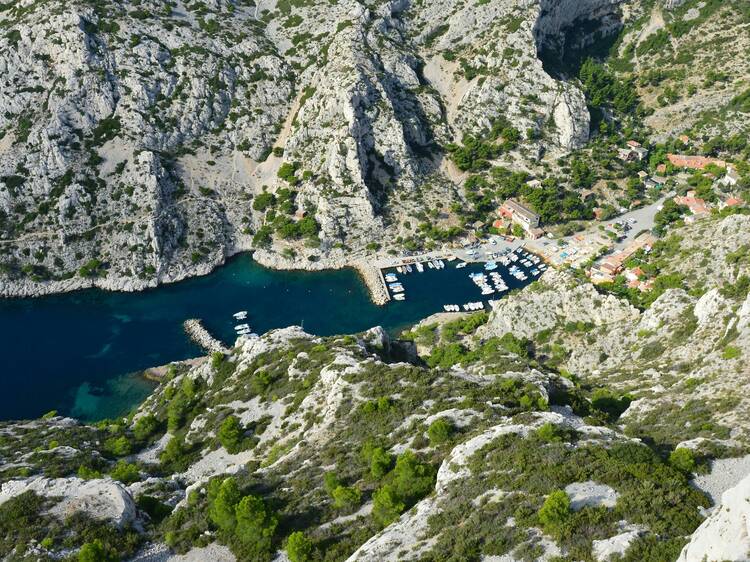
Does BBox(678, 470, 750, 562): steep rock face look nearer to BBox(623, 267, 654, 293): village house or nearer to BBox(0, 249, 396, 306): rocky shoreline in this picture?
BBox(623, 267, 654, 293): village house

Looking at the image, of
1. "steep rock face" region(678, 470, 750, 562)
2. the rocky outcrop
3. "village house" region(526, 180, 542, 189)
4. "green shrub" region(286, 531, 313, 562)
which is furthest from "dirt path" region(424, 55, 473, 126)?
"steep rock face" region(678, 470, 750, 562)

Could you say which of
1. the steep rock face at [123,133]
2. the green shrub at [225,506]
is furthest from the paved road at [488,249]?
the green shrub at [225,506]

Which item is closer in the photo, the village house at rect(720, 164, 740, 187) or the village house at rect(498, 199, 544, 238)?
the village house at rect(498, 199, 544, 238)

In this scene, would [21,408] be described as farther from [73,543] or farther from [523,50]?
[523,50]

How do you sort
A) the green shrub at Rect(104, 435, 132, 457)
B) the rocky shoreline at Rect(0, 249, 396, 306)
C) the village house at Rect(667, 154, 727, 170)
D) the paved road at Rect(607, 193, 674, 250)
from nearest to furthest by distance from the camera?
the green shrub at Rect(104, 435, 132, 457), the rocky shoreline at Rect(0, 249, 396, 306), the paved road at Rect(607, 193, 674, 250), the village house at Rect(667, 154, 727, 170)

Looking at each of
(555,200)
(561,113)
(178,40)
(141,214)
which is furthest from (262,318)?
(561,113)

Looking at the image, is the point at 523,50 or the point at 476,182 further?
the point at 523,50

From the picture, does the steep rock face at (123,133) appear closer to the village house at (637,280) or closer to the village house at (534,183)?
the village house at (534,183)
